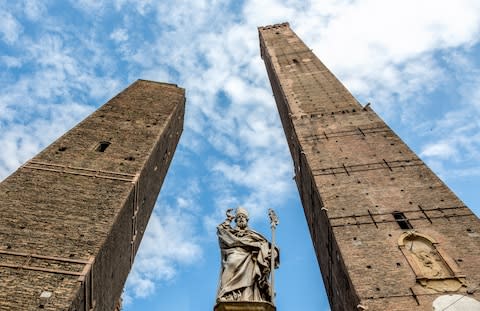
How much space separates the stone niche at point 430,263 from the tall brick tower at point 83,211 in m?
6.26

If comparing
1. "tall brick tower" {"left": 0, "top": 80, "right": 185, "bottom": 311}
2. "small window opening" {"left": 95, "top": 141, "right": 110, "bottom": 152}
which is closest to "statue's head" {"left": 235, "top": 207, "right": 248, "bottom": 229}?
"tall brick tower" {"left": 0, "top": 80, "right": 185, "bottom": 311}

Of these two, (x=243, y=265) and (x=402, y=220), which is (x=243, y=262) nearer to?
(x=243, y=265)

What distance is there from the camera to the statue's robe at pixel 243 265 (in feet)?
14.0

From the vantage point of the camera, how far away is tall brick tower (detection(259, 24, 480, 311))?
8.81 metres

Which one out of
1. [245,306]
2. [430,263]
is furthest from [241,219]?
[430,263]

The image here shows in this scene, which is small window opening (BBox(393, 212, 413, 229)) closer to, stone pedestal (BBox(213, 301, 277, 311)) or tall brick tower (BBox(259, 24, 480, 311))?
tall brick tower (BBox(259, 24, 480, 311))

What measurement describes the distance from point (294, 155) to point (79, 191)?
851 centimetres

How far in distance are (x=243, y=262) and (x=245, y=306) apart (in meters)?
0.59

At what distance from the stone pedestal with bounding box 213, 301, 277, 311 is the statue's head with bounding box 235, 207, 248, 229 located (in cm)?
111

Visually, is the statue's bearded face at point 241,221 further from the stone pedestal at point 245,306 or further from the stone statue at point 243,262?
the stone pedestal at point 245,306

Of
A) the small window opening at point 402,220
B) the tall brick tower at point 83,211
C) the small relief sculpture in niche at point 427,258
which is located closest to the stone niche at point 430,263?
the small relief sculpture in niche at point 427,258

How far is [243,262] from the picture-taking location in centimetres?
455

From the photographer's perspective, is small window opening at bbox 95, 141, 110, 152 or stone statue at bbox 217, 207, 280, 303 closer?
stone statue at bbox 217, 207, 280, 303

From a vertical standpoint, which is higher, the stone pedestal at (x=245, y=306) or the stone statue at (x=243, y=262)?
the stone statue at (x=243, y=262)
